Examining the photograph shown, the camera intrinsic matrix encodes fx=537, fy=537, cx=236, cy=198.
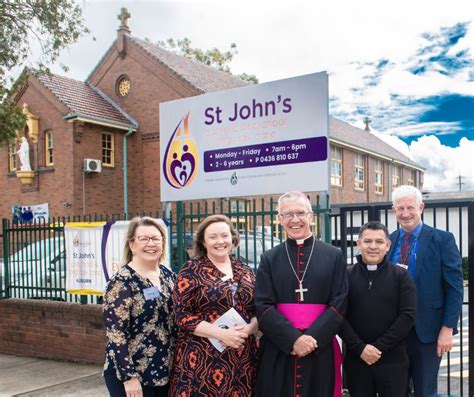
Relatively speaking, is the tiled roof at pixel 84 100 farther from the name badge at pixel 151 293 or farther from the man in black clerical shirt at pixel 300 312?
the man in black clerical shirt at pixel 300 312

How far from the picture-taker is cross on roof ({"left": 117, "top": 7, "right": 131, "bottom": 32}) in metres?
24.9

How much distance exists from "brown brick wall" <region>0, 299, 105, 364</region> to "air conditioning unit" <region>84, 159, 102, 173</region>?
1312 cm

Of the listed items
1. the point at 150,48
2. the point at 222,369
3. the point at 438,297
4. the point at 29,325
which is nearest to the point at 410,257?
the point at 438,297

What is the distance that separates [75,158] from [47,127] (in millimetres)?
2345

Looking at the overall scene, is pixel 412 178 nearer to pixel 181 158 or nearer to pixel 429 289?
pixel 181 158

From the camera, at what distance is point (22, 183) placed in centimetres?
2359

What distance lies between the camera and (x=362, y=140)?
1403 inches

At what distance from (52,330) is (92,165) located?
14134mm

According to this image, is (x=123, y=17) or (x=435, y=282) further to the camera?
(x=123, y=17)

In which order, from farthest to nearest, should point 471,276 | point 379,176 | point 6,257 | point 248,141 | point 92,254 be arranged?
point 379,176
point 6,257
point 92,254
point 248,141
point 471,276

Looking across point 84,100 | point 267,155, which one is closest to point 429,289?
point 267,155

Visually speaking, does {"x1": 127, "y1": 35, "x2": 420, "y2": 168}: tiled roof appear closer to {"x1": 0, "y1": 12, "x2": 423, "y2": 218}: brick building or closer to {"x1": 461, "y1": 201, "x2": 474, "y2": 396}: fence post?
{"x1": 0, "y1": 12, "x2": 423, "y2": 218}: brick building

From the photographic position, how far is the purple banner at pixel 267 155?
5.88 meters

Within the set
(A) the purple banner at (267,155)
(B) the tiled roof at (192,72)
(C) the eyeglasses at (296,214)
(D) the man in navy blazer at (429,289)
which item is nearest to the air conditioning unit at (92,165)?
(B) the tiled roof at (192,72)
